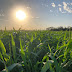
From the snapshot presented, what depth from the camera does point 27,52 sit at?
3.82 ft

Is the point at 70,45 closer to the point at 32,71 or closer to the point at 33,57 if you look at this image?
the point at 32,71

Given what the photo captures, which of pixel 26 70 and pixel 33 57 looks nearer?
pixel 26 70

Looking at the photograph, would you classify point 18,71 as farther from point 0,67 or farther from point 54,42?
point 54,42

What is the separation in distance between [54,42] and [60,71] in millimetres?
1279

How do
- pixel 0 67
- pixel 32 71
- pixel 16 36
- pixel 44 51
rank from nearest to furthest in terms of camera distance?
1. pixel 32 71
2. pixel 0 67
3. pixel 44 51
4. pixel 16 36

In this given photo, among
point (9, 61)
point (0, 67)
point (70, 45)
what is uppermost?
point (70, 45)

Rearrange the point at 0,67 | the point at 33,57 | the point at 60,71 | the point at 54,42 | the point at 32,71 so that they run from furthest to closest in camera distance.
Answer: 1. the point at 54,42
2. the point at 33,57
3. the point at 0,67
4. the point at 32,71
5. the point at 60,71

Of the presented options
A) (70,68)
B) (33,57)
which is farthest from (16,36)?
(70,68)

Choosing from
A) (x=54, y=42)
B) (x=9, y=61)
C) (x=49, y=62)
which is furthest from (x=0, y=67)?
(x=54, y=42)

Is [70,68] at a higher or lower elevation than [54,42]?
lower

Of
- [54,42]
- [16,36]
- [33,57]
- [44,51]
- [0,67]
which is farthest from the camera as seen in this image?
[54,42]

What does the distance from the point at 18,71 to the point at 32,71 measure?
0.46 feet

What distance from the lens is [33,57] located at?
1213 millimetres

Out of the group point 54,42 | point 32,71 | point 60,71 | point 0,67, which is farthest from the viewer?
point 54,42
